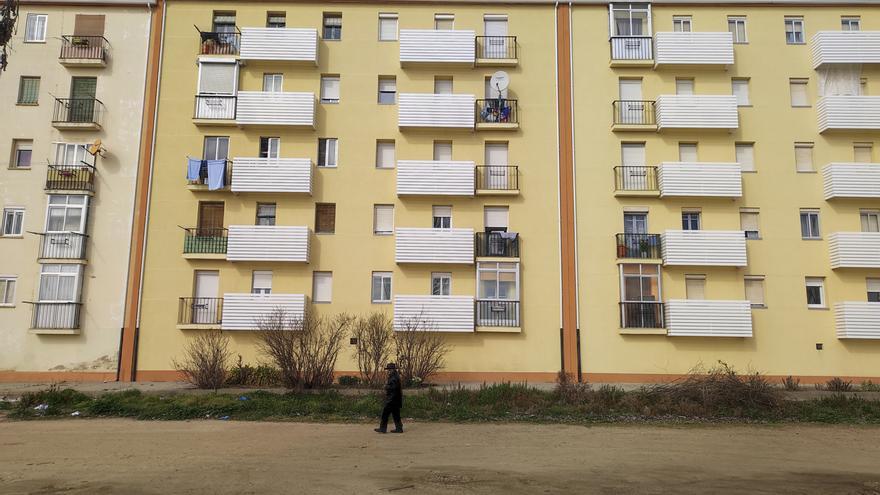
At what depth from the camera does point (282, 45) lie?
25.5m

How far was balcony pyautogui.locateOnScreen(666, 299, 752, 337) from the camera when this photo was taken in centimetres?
2352

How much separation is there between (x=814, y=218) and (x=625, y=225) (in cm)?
772

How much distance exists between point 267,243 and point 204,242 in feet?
8.95

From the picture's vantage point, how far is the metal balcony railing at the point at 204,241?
24.7 metres

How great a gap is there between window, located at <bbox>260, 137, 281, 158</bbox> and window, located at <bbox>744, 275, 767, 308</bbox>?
64.7ft

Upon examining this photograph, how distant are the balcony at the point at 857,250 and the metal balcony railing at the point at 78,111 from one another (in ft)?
98.7

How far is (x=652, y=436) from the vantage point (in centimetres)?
1423

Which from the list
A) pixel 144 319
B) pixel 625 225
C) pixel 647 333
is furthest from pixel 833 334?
pixel 144 319

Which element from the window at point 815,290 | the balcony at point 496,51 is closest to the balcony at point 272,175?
the balcony at point 496,51

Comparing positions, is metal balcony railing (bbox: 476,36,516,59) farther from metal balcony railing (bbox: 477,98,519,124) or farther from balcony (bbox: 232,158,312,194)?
balcony (bbox: 232,158,312,194)

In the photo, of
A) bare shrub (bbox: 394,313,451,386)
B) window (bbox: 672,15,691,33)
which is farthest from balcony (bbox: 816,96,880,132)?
bare shrub (bbox: 394,313,451,386)

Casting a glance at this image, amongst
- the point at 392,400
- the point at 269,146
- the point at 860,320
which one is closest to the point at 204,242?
the point at 269,146

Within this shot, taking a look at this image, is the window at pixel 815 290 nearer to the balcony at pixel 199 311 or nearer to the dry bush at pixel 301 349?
the dry bush at pixel 301 349

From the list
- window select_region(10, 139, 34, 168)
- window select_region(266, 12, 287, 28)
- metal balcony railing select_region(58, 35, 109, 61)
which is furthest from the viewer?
window select_region(266, 12, 287, 28)
